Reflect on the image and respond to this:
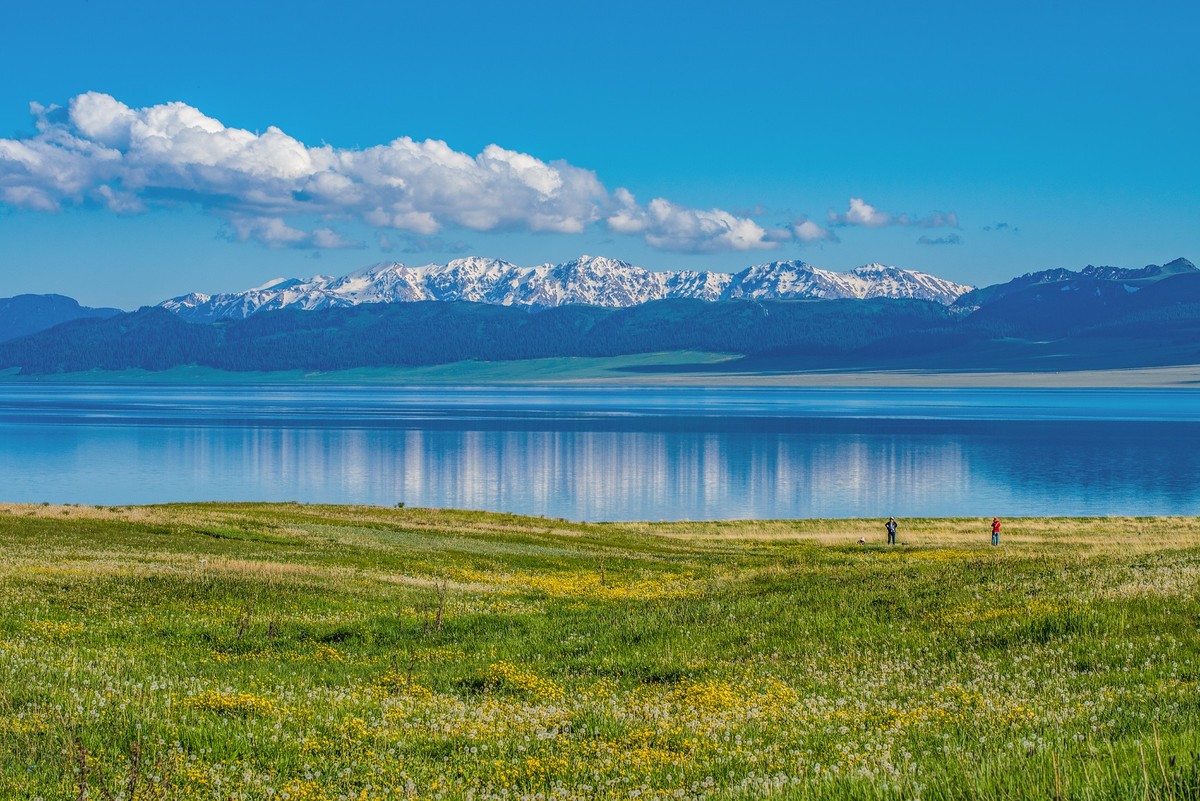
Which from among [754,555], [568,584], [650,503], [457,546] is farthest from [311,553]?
[650,503]

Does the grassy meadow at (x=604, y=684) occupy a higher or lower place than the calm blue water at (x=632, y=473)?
higher

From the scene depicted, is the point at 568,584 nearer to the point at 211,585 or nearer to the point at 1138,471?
the point at 211,585

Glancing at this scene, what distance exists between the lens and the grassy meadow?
9.77m

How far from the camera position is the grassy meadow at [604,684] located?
977cm

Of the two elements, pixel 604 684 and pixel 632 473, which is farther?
pixel 632 473

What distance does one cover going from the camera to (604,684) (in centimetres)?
1664

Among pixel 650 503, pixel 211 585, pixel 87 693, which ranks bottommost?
pixel 650 503

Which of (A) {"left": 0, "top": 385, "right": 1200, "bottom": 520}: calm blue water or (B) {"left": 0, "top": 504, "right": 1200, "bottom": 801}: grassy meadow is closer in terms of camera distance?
(B) {"left": 0, "top": 504, "right": 1200, "bottom": 801}: grassy meadow

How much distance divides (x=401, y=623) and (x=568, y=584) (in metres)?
14.5

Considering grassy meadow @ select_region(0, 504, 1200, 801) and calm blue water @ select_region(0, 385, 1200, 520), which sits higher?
grassy meadow @ select_region(0, 504, 1200, 801)

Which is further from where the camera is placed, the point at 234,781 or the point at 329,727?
the point at 329,727

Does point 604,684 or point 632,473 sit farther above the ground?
point 604,684

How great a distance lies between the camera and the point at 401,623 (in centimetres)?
2459

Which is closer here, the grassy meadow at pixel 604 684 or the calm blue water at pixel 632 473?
the grassy meadow at pixel 604 684
